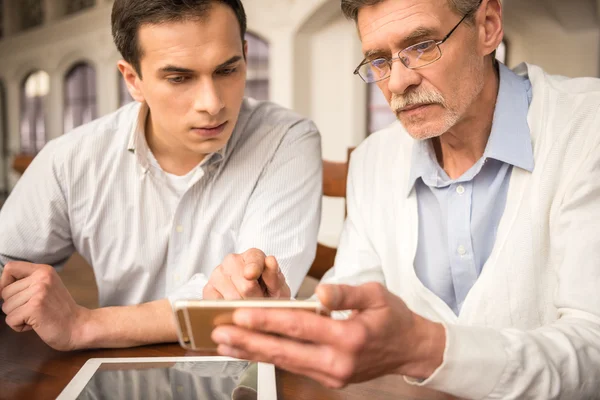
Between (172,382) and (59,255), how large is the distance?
1.04 metres

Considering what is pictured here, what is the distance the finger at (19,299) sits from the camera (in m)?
1.40

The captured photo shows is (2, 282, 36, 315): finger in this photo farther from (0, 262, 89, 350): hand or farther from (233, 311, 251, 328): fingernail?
(233, 311, 251, 328): fingernail

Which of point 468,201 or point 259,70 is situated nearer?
point 468,201

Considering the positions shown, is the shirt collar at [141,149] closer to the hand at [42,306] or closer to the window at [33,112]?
the hand at [42,306]

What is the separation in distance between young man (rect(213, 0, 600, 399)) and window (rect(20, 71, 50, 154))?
54.4ft

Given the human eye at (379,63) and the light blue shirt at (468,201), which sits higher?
the human eye at (379,63)

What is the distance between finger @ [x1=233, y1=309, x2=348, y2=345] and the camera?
2.68ft

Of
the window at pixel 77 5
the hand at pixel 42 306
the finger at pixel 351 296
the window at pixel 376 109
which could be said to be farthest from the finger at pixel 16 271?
the window at pixel 77 5

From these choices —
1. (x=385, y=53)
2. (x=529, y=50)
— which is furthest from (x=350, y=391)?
(x=529, y=50)

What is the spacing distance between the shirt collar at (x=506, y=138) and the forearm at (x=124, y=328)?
77 centimetres

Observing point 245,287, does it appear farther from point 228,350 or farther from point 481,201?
point 481,201

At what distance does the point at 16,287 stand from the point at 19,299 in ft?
0.12

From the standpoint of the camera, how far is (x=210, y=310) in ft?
2.81

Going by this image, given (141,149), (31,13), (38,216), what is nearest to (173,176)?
(141,149)
